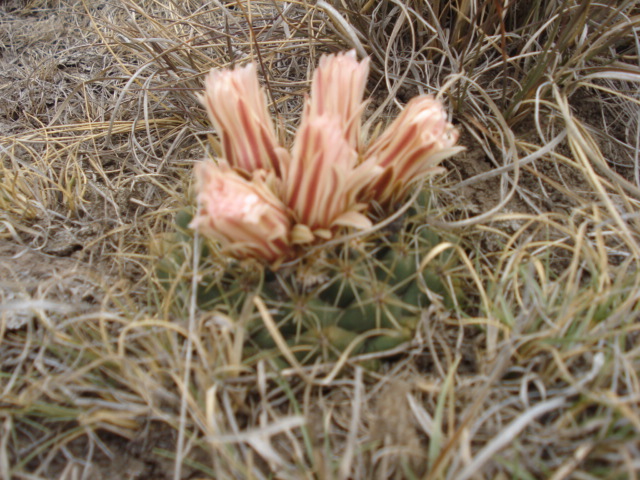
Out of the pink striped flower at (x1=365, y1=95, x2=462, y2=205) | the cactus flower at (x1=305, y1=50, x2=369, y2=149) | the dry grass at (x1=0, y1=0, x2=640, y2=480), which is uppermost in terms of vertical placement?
the cactus flower at (x1=305, y1=50, x2=369, y2=149)

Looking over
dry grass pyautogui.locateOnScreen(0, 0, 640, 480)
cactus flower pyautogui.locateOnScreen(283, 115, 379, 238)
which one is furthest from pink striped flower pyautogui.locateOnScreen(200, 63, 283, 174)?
dry grass pyautogui.locateOnScreen(0, 0, 640, 480)

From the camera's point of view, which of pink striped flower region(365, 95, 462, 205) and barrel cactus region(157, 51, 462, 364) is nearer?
barrel cactus region(157, 51, 462, 364)

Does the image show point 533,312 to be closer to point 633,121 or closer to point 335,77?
point 335,77

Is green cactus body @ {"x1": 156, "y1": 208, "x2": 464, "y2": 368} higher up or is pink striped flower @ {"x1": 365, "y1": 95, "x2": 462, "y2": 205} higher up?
pink striped flower @ {"x1": 365, "y1": 95, "x2": 462, "y2": 205}

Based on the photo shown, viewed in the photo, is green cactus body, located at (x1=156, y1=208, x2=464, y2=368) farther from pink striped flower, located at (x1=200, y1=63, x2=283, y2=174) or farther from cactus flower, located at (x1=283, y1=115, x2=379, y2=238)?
pink striped flower, located at (x1=200, y1=63, x2=283, y2=174)

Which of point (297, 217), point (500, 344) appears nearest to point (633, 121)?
point (500, 344)

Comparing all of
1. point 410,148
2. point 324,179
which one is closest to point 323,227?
point 324,179

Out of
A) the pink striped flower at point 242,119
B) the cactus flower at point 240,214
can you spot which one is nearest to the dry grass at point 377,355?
the cactus flower at point 240,214

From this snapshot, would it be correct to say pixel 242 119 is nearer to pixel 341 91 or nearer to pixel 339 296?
pixel 341 91
